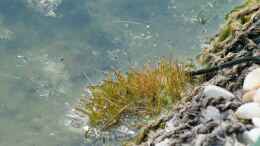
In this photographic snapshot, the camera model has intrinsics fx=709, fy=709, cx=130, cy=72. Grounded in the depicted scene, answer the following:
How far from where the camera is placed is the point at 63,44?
142 metres

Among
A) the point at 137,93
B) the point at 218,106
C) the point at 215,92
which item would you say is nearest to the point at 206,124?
the point at 218,106

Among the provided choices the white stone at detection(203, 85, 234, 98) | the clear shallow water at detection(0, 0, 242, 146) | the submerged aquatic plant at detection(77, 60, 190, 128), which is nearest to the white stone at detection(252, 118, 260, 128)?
the white stone at detection(203, 85, 234, 98)

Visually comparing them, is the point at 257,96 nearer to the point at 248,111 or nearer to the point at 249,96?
the point at 249,96

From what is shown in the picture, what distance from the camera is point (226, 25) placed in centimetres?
466

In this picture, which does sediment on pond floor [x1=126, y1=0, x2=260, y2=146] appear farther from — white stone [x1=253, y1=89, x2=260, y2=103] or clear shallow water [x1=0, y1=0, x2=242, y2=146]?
clear shallow water [x1=0, y1=0, x2=242, y2=146]

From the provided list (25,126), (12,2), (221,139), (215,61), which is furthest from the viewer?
(12,2)

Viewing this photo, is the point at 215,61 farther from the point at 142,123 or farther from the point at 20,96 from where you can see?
the point at 20,96

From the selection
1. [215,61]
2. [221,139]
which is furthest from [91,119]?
[221,139]

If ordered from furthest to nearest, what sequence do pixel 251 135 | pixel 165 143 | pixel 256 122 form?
pixel 165 143 → pixel 256 122 → pixel 251 135

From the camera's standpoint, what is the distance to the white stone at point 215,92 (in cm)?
329

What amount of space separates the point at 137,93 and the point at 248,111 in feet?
3.95

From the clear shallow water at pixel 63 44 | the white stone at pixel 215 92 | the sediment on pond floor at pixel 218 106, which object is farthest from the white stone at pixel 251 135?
the clear shallow water at pixel 63 44

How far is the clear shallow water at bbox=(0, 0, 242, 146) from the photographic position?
121 meters

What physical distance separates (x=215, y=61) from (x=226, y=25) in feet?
2.09
